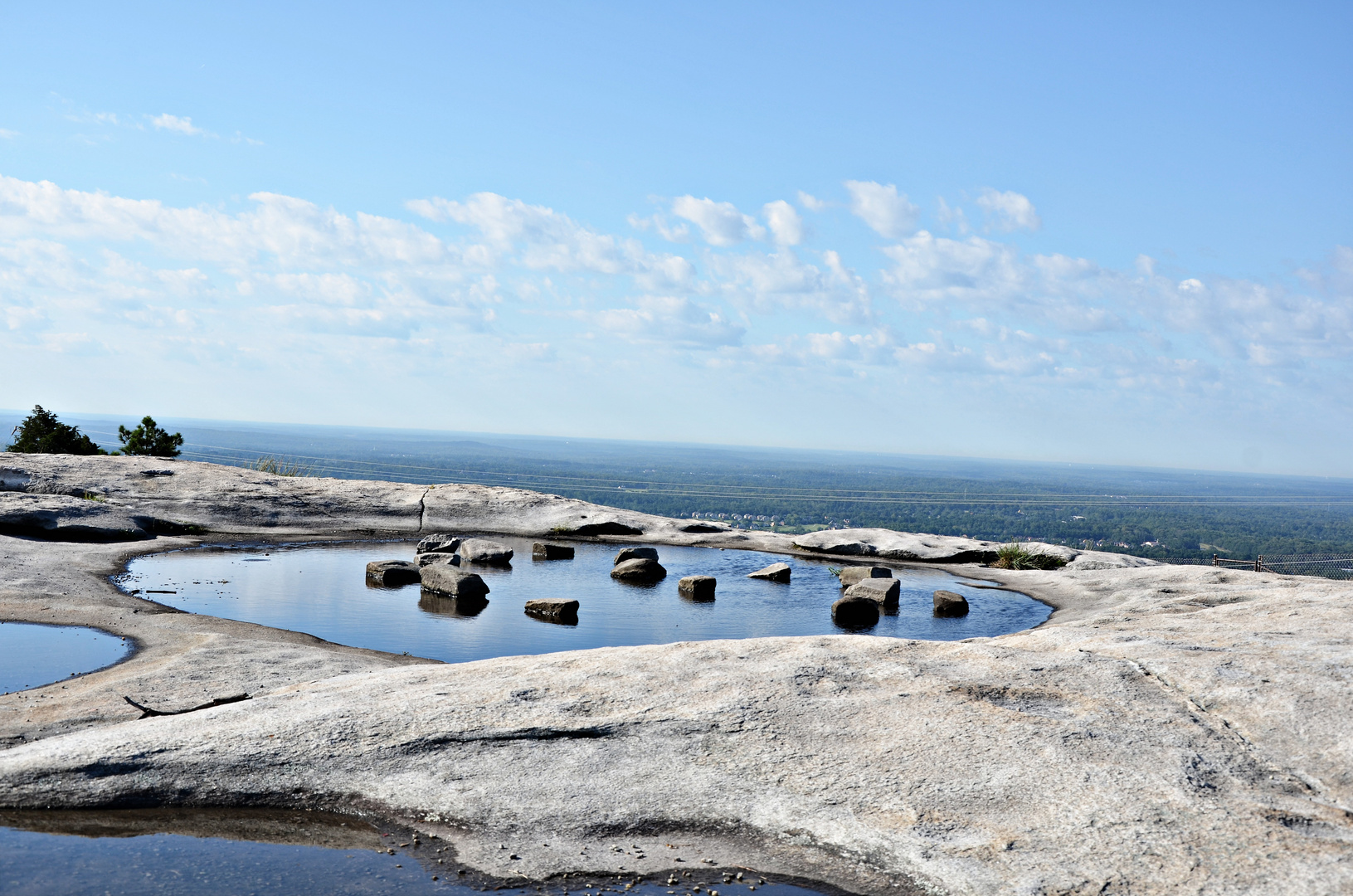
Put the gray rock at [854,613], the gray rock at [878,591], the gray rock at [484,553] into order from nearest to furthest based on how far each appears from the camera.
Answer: the gray rock at [854,613]
the gray rock at [878,591]
the gray rock at [484,553]

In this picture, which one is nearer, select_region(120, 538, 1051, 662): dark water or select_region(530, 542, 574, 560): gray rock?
select_region(120, 538, 1051, 662): dark water

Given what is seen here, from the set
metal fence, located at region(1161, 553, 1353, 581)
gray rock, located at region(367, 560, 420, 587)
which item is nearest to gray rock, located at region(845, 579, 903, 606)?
metal fence, located at region(1161, 553, 1353, 581)

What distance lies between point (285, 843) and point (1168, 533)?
80.0 meters

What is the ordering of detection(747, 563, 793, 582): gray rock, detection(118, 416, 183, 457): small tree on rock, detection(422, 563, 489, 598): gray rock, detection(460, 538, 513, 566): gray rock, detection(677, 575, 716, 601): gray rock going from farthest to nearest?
detection(118, 416, 183, 457): small tree on rock, detection(460, 538, 513, 566): gray rock, detection(747, 563, 793, 582): gray rock, detection(677, 575, 716, 601): gray rock, detection(422, 563, 489, 598): gray rock

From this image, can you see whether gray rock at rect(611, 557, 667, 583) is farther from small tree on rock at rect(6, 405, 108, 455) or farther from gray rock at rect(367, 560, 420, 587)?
small tree on rock at rect(6, 405, 108, 455)

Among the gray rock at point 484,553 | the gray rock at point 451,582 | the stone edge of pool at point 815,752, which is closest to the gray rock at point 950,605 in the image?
the stone edge of pool at point 815,752

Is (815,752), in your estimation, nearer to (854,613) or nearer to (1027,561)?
(854,613)

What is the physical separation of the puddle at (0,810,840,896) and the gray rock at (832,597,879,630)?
35.8 feet

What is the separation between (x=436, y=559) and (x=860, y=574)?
9.28m

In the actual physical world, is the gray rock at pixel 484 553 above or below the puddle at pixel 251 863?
above

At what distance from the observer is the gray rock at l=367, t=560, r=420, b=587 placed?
59.4ft

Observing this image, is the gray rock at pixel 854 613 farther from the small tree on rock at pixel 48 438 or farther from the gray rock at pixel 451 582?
the small tree on rock at pixel 48 438

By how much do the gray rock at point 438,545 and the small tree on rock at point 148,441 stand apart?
17718 mm

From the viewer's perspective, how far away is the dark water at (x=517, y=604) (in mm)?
13984
